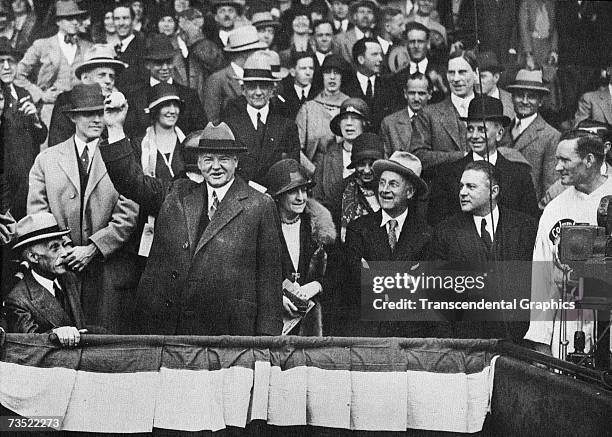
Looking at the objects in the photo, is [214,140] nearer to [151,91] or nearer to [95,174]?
[151,91]

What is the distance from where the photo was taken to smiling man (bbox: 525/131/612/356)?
6.09m

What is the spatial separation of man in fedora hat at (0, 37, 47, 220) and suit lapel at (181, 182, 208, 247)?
3.05 ft

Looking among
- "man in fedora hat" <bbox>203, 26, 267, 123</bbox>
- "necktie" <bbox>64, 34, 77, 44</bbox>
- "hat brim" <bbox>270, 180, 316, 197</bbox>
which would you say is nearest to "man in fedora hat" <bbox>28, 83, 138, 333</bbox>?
"necktie" <bbox>64, 34, 77, 44</bbox>

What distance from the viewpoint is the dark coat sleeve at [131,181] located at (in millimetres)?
6043

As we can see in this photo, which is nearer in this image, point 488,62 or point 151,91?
point 151,91

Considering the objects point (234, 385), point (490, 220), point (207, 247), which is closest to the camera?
point (234, 385)

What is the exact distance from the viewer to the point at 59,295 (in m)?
6.00

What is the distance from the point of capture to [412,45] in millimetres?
6086

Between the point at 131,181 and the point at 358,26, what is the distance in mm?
1646

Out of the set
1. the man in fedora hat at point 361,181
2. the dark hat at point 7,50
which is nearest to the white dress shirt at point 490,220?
the man in fedora hat at point 361,181

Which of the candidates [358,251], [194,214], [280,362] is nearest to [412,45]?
[358,251]

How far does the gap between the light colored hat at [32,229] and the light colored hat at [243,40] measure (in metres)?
1.50

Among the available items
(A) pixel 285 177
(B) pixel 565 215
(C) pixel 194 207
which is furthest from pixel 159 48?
(B) pixel 565 215

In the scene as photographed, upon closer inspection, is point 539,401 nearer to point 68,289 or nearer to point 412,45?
point 412,45
